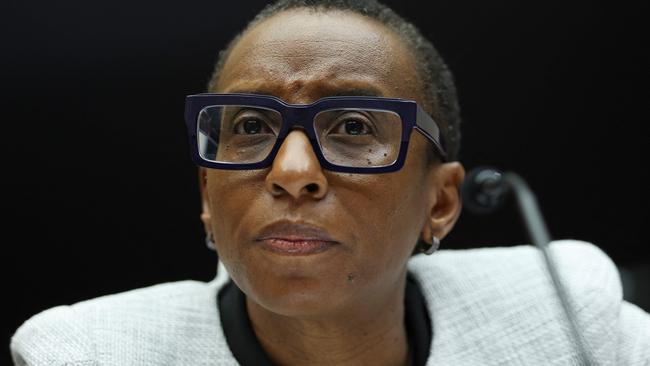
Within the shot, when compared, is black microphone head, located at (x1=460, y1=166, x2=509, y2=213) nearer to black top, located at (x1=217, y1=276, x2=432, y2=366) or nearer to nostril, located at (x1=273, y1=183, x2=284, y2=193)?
black top, located at (x1=217, y1=276, x2=432, y2=366)

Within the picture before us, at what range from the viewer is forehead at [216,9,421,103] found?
1.31 m

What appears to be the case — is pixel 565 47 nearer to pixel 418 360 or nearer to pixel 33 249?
pixel 418 360

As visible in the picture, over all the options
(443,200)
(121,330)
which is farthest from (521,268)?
(121,330)

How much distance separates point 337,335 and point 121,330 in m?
0.33

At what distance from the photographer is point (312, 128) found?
126 centimetres

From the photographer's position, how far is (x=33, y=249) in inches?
78.0

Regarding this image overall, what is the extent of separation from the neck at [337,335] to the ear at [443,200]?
4.6 inches

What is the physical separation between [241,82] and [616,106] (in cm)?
122

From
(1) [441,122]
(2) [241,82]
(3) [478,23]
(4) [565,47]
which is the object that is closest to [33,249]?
(2) [241,82]

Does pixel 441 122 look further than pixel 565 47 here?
No

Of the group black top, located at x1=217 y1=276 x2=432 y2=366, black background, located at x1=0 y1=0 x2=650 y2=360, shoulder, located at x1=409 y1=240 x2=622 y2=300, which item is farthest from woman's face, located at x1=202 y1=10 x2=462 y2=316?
black background, located at x1=0 y1=0 x2=650 y2=360

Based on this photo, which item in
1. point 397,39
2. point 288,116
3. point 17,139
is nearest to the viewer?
point 288,116

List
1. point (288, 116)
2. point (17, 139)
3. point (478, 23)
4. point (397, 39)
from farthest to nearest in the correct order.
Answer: point (478, 23) → point (17, 139) → point (397, 39) → point (288, 116)

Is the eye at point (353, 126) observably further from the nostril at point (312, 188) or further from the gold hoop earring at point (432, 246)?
the gold hoop earring at point (432, 246)
